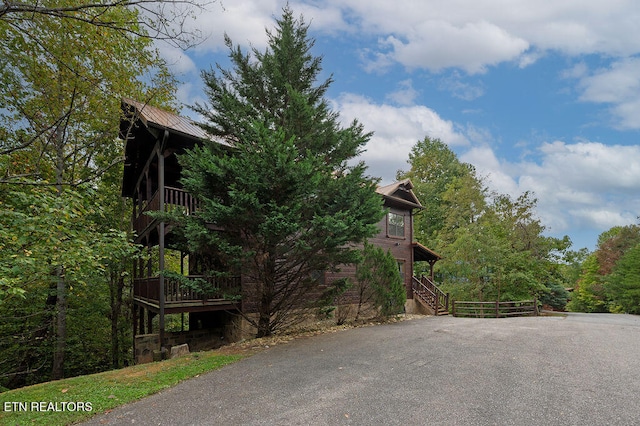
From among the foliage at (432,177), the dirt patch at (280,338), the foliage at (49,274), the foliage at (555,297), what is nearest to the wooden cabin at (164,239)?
the dirt patch at (280,338)

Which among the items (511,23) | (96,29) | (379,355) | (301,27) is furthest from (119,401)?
(511,23)

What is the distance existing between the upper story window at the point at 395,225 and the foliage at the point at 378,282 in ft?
17.4

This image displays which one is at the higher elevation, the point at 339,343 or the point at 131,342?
the point at 339,343

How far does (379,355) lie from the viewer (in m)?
7.06

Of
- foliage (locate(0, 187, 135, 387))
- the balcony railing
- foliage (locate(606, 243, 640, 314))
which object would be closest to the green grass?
foliage (locate(0, 187, 135, 387))

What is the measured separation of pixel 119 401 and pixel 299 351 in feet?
11.9

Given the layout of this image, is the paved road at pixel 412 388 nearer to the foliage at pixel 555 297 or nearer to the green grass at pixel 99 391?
the green grass at pixel 99 391

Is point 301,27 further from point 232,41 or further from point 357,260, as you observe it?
point 357,260

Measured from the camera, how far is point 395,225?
18.1 metres

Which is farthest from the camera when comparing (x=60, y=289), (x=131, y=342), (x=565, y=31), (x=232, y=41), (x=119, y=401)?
(x=131, y=342)

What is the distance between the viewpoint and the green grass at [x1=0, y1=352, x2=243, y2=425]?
445 centimetres

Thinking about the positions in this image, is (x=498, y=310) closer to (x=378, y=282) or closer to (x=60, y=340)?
(x=378, y=282)

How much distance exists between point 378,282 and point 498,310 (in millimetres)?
9173

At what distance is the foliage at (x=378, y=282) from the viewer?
11961mm
